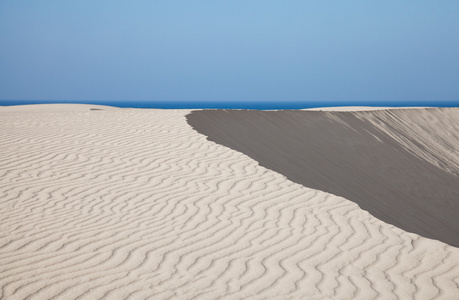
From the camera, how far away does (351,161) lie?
480 inches

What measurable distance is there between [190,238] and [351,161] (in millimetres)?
7910

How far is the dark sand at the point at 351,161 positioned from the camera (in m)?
9.03

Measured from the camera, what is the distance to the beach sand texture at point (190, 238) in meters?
4.04

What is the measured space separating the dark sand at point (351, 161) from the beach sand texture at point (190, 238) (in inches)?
74.8

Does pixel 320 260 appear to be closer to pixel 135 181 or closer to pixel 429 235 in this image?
pixel 135 181

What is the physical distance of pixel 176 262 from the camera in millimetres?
4441

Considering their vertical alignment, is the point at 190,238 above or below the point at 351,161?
above

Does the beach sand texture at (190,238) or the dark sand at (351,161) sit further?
the dark sand at (351,161)

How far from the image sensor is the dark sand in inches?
356

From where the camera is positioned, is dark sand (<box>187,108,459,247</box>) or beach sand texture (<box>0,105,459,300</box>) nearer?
beach sand texture (<box>0,105,459,300</box>)

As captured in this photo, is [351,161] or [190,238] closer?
[190,238]

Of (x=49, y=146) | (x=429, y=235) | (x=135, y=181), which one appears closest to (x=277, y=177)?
(x=135, y=181)

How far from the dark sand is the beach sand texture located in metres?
1.90

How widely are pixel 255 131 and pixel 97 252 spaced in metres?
7.87
